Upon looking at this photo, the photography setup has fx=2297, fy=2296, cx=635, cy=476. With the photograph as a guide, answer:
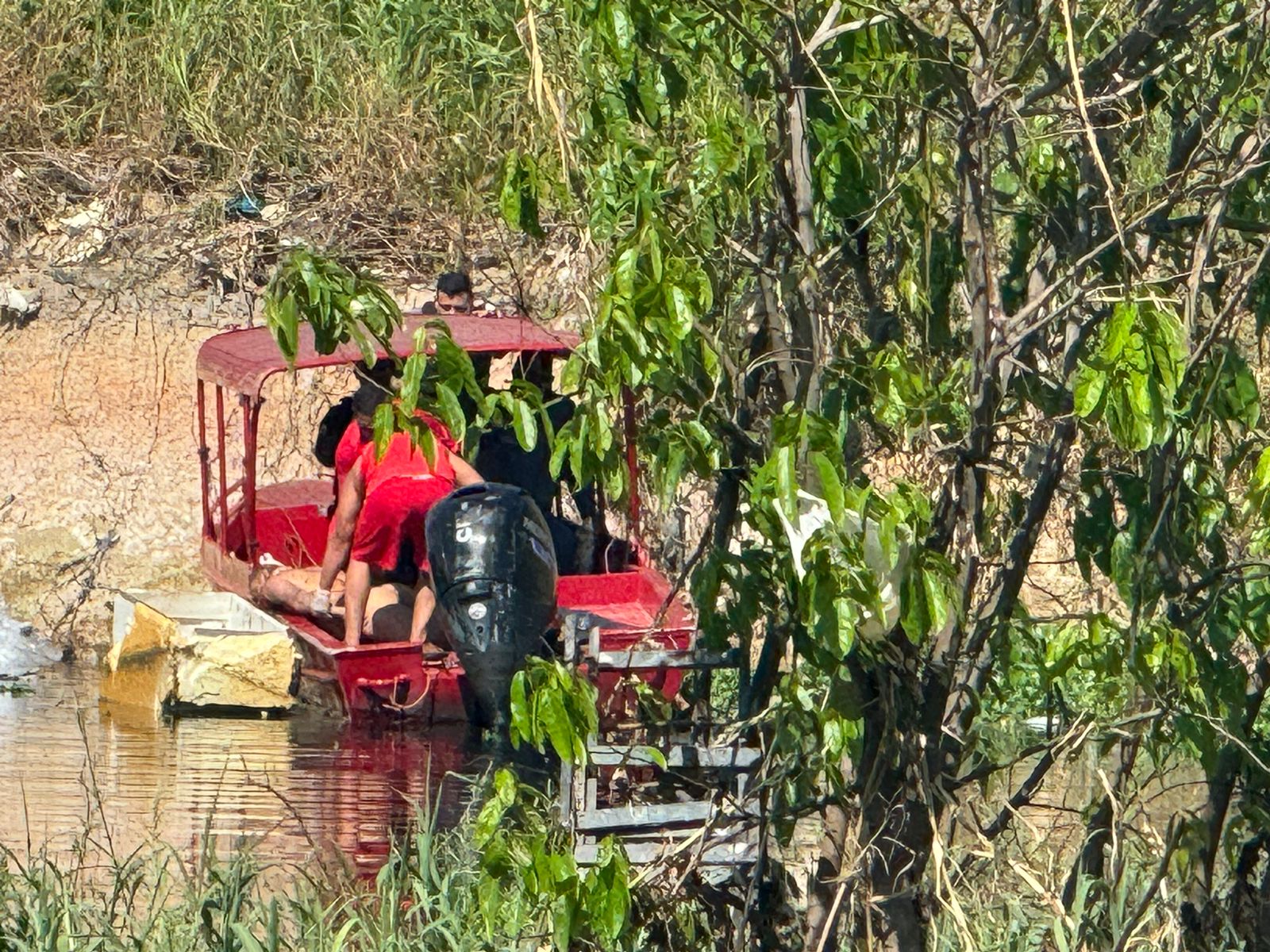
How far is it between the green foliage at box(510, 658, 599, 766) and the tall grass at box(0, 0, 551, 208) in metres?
10.0

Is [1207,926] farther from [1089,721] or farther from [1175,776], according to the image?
[1175,776]

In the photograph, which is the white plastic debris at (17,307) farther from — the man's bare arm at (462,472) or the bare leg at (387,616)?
the man's bare arm at (462,472)

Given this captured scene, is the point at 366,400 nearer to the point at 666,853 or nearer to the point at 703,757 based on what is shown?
the point at 703,757

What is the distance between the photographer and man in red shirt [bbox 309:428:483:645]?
30.9 feet

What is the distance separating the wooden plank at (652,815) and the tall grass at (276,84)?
9.71m

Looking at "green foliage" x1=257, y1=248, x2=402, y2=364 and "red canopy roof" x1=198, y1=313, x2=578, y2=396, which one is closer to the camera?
"green foliage" x1=257, y1=248, x2=402, y2=364

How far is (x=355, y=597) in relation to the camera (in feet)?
31.8

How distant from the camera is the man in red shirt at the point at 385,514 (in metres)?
9.41

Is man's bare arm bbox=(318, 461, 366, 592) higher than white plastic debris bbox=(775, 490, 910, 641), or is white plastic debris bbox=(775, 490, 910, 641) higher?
white plastic debris bbox=(775, 490, 910, 641)

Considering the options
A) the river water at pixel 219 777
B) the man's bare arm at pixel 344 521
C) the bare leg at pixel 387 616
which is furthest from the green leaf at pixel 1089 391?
the bare leg at pixel 387 616

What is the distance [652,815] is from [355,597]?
5.29 m

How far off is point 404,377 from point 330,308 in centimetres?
19

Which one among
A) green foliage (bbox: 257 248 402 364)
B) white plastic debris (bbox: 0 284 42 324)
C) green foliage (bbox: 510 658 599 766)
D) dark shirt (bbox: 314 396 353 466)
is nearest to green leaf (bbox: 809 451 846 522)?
green foliage (bbox: 510 658 599 766)

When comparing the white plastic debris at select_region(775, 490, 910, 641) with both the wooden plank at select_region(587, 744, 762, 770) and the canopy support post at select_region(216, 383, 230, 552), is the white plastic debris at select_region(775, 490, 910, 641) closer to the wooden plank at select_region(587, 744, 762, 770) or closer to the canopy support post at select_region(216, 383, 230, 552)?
the wooden plank at select_region(587, 744, 762, 770)
